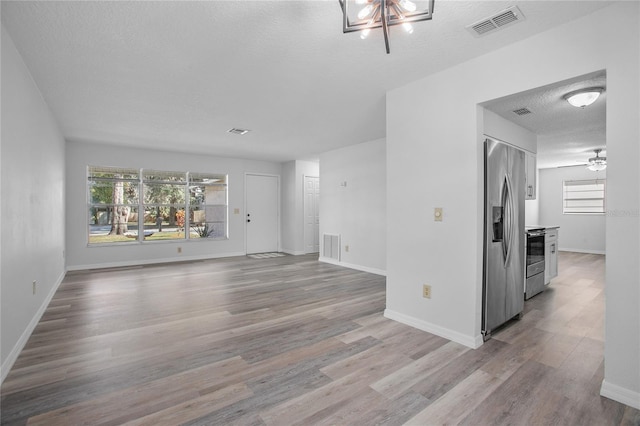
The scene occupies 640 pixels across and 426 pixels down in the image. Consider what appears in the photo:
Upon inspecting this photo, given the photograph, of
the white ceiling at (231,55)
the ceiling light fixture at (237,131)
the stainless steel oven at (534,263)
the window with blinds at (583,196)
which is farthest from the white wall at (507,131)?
the window with blinds at (583,196)

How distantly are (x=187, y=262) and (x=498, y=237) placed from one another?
20.0 ft

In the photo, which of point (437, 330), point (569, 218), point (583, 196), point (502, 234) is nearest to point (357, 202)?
point (502, 234)

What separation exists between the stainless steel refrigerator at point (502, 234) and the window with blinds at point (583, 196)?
7.05 m

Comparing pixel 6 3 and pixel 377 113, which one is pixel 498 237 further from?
→ pixel 6 3

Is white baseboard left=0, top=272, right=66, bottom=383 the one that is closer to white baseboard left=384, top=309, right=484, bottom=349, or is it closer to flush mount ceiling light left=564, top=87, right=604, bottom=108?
white baseboard left=384, top=309, right=484, bottom=349

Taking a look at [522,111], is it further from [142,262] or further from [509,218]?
[142,262]

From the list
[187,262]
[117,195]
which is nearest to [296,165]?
[187,262]

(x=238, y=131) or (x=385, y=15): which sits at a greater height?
(x=238, y=131)

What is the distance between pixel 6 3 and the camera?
1.91 metres

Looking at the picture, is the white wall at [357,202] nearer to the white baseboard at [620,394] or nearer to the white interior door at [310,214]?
the white interior door at [310,214]

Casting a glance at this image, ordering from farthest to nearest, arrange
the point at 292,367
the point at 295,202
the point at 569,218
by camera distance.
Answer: the point at 569,218 → the point at 295,202 → the point at 292,367

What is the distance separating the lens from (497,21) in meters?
2.11

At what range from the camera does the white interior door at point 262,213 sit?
7.97 meters

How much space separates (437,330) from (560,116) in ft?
10.1
